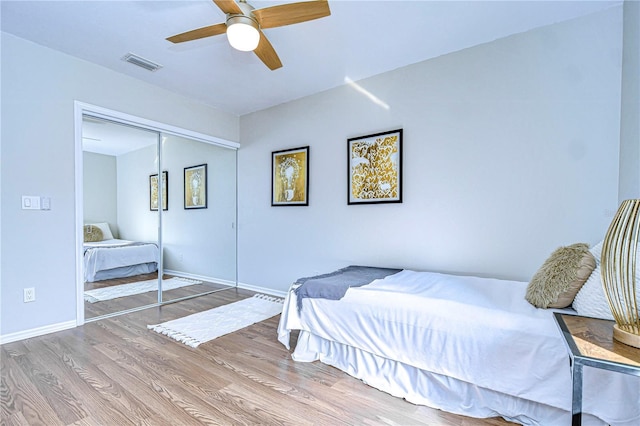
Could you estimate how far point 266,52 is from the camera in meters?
2.25

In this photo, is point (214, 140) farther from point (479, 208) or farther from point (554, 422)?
point (554, 422)

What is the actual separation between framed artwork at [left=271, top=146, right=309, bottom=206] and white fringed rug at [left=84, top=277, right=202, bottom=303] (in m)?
1.72

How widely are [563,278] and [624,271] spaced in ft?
2.06

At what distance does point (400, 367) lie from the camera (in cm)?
188

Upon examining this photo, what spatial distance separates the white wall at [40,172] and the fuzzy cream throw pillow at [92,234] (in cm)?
16

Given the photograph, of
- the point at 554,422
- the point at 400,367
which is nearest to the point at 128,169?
the point at 400,367

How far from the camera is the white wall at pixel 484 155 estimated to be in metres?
2.22

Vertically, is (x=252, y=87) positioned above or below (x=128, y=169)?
above

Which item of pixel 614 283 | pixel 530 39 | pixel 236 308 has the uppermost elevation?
pixel 530 39

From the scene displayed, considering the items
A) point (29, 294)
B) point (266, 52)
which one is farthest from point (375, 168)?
point (29, 294)

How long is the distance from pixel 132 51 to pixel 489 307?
12.1ft

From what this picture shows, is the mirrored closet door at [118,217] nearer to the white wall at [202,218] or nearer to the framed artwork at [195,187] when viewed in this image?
the white wall at [202,218]

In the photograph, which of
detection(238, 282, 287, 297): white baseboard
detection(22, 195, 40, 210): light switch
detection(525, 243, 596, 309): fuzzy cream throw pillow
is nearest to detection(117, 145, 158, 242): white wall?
detection(22, 195, 40, 210): light switch

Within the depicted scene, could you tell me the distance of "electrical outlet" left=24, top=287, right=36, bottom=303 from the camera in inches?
103
